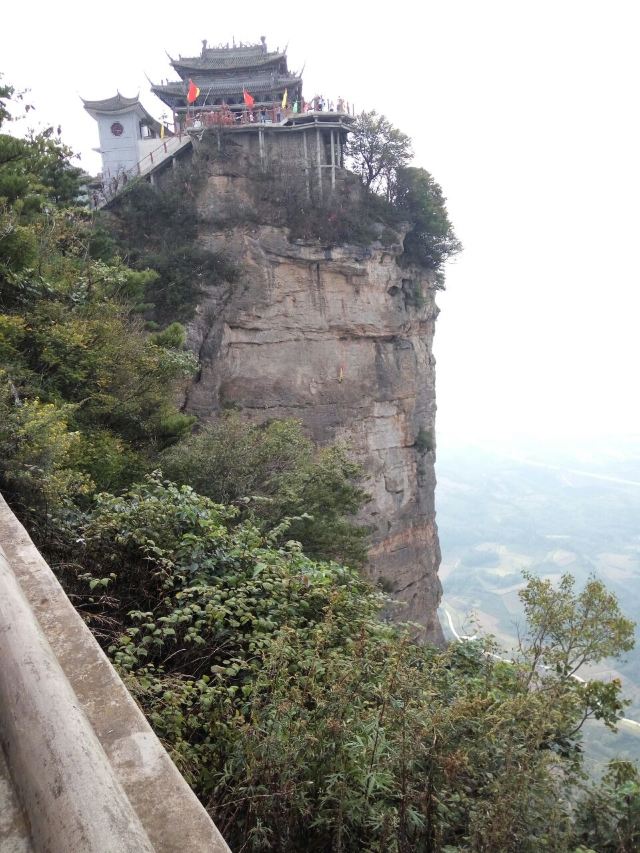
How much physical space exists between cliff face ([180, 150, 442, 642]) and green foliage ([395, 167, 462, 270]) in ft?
3.96

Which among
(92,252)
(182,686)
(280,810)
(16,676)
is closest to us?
(16,676)

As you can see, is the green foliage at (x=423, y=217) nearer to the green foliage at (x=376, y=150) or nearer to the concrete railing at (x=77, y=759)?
the green foliage at (x=376, y=150)

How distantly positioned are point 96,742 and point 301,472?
8856mm

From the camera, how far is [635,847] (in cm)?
337

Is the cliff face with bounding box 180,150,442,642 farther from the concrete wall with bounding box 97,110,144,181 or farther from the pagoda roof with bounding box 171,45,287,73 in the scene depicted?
the pagoda roof with bounding box 171,45,287,73

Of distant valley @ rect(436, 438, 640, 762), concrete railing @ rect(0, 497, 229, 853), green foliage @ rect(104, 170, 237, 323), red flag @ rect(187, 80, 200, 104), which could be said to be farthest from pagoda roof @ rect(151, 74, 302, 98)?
distant valley @ rect(436, 438, 640, 762)

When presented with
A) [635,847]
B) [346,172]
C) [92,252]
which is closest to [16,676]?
[635,847]

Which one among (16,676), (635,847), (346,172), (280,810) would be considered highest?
(346,172)

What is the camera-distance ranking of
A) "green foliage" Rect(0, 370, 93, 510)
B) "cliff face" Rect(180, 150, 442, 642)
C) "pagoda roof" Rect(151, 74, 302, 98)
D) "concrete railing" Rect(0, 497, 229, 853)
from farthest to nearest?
"pagoda roof" Rect(151, 74, 302, 98), "cliff face" Rect(180, 150, 442, 642), "green foliage" Rect(0, 370, 93, 510), "concrete railing" Rect(0, 497, 229, 853)

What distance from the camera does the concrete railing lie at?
1680mm

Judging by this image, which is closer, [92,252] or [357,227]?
[92,252]

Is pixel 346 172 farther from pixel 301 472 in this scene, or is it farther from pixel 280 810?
pixel 280 810

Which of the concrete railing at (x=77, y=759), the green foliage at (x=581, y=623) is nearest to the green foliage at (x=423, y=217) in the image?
the green foliage at (x=581, y=623)

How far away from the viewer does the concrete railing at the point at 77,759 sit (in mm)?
1680
